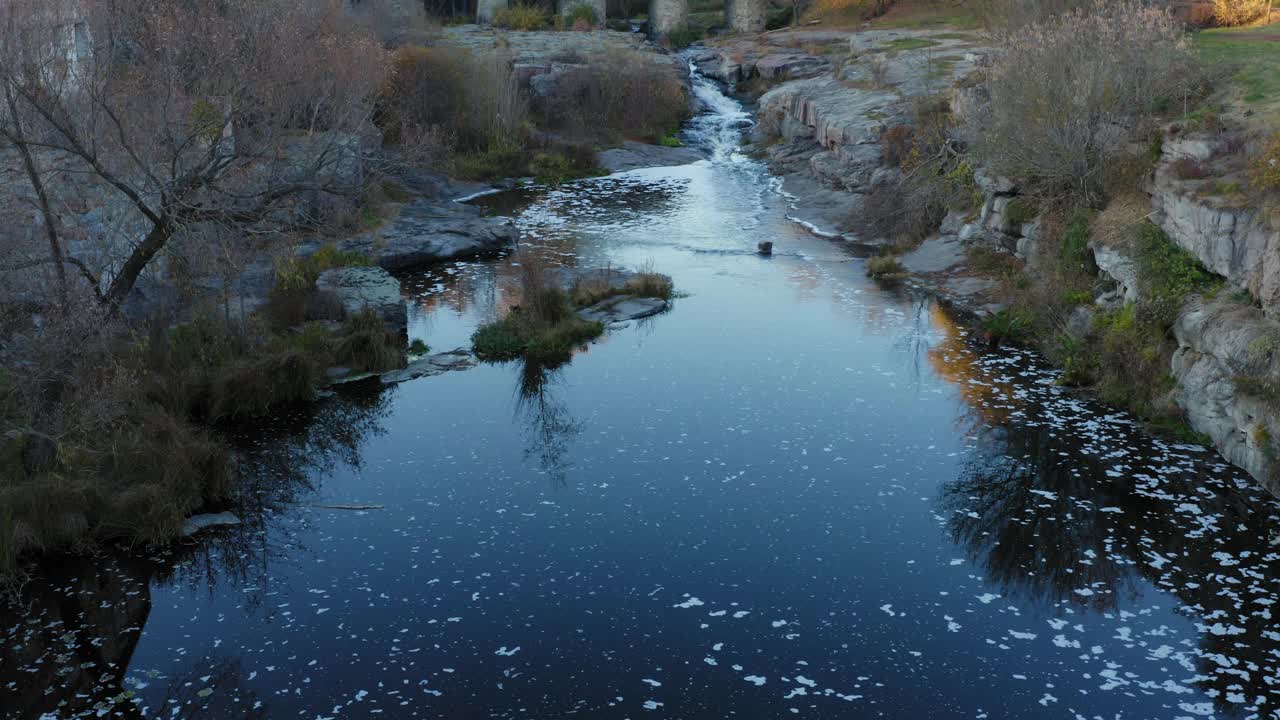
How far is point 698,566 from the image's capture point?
12.4m

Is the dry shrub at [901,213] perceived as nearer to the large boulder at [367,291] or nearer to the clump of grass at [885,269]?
the clump of grass at [885,269]

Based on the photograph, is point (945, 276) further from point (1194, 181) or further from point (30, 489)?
point (30, 489)

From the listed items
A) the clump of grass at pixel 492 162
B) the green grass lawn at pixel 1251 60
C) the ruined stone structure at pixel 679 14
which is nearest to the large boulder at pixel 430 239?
the clump of grass at pixel 492 162

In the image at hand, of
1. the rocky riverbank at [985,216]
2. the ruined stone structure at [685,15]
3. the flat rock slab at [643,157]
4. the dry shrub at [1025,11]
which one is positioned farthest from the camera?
the ruined stone structure at [685,15]

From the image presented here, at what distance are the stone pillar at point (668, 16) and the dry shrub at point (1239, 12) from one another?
35.7 metres

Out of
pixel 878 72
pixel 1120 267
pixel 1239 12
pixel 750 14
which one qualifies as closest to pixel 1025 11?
pixel 1239 12

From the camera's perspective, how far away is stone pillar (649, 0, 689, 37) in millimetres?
61844

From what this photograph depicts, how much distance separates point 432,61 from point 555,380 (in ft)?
76.5

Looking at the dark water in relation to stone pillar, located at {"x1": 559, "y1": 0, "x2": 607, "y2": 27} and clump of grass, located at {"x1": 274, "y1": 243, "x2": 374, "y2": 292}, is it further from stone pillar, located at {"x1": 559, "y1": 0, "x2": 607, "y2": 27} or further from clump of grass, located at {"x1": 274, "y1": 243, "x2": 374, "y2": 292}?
stone pillar, located at {"x1": 559, "y1": 0, "x2": 607, "y2": 27}

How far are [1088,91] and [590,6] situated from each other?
42792 millimetres

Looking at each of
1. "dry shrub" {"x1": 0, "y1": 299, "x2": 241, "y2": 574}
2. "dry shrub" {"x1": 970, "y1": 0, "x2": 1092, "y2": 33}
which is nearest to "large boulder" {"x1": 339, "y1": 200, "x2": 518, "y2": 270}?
"dry shrub" {"x1": 0, "y1": 299, "x2": 241, "y2": 574}

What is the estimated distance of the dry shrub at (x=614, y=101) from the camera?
1740 inches

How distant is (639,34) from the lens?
59469 mm

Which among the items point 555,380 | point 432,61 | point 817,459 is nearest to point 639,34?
point 432,61
